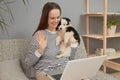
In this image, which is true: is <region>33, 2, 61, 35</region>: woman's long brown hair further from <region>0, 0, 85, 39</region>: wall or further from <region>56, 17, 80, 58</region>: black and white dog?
<region>0, 0, 85, 39</region>: wall

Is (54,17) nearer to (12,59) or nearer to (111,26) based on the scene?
(12,59)

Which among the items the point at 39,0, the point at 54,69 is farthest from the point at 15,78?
the point at 39,0

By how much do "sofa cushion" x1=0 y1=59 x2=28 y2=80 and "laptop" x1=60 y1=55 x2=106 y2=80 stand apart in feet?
1.81

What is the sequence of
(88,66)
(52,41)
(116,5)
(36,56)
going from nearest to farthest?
1. (88,66)
2. (36,56)
3. (52,41)
4. (116,5)

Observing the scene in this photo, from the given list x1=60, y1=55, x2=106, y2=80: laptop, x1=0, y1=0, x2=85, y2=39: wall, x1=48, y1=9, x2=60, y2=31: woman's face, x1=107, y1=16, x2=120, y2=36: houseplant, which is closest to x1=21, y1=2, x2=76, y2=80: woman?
x1=48, y1=9, x2=60, y2=31: woman's face

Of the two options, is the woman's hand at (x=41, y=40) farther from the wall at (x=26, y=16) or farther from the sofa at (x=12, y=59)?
the wall at (x=26, y=16)

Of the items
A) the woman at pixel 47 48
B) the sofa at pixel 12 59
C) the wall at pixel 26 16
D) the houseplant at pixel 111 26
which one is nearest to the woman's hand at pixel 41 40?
the woman at pixel 47 48

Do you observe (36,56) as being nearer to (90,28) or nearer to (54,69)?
(54,69)

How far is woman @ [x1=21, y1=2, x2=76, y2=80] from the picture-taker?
1.77m

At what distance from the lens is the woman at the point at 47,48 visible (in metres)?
1.77

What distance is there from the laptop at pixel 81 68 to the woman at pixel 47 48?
0.90 ft

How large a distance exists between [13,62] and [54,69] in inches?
16.4

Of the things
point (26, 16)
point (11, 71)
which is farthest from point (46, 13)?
point (11, 71)

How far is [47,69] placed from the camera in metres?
1.81
